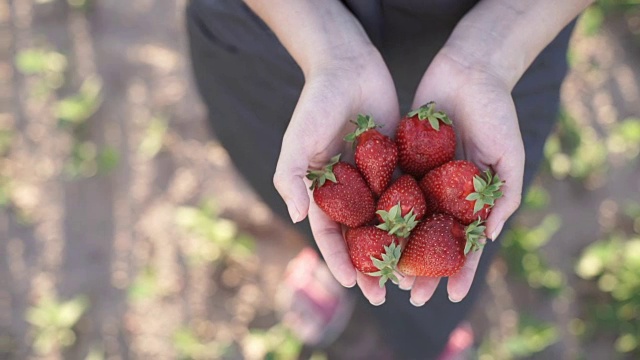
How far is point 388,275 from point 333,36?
0.48m

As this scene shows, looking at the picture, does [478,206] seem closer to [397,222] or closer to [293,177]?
[397,222]

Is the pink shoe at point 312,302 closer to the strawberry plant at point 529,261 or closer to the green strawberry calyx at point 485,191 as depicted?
the strawberry plant at point 529,261

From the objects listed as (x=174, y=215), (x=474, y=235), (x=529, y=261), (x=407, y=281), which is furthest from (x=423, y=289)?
(x=174, y=215)

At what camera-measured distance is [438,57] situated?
1.45 metres

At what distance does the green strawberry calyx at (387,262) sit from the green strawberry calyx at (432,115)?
0.24 meters

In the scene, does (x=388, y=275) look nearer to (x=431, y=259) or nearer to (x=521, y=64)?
(x=431, y=259)

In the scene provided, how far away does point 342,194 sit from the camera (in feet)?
4.43

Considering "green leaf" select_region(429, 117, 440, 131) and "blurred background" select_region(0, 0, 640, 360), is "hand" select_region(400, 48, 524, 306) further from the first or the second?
"blurred background" select_region(0, 0, 640, 360)

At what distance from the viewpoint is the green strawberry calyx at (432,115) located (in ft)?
4.48

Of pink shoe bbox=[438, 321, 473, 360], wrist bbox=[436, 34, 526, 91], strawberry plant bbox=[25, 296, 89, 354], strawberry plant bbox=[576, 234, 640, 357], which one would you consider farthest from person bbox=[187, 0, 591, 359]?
strawberry plant bbox=[25, 296, 89, 354]

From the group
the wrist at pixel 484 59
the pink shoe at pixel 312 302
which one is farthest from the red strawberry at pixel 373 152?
the pink shoe at pixel 312 302

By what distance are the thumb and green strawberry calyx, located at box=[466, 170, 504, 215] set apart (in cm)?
30

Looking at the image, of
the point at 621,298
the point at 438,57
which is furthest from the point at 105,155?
the point at 621,298

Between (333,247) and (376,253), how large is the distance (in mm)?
82
